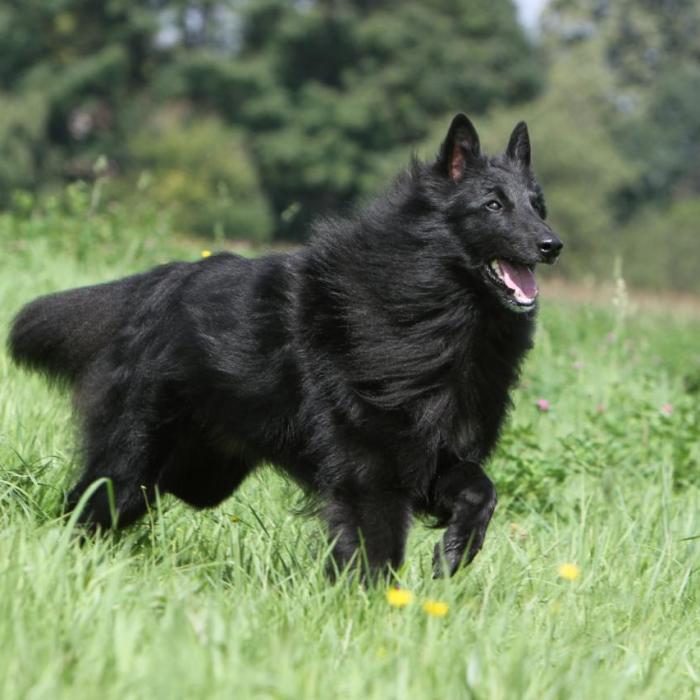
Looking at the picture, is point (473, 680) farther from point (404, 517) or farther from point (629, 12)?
point (629, 12)

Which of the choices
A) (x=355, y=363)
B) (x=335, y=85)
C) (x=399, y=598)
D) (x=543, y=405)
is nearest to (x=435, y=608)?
(x=399, y=598)

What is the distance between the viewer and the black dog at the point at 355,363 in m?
3.87

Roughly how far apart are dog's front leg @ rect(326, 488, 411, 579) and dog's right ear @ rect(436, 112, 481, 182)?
3.92 ft

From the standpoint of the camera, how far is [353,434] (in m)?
3.90

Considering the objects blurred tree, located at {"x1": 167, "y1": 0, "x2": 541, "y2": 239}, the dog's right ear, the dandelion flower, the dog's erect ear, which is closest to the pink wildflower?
the dandelion flower

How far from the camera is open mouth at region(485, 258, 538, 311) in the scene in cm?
398

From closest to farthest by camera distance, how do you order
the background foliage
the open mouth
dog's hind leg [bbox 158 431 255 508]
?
the open mouth → dog's hind leg [bbox 158 431 255 508] → the background foliage

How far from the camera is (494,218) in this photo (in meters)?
4.06

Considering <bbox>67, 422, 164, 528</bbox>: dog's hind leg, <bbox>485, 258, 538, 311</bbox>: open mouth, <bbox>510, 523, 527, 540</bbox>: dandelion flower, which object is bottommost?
<bbox>510, 523, 527, 540</bbox>: dandelion flower

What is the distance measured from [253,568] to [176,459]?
0.80 meters

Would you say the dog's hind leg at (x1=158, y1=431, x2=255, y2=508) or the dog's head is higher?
the dog's head

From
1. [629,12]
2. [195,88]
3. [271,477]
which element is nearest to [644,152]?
[629,12]

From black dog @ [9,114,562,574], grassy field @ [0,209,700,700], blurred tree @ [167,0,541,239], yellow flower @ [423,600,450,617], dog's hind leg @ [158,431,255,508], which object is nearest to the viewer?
grassy field @ [0,209,700,700]

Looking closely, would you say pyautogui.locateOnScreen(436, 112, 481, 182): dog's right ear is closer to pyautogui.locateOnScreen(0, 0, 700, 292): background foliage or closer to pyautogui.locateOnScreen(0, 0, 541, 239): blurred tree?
pyautogui.locateOnScreen(0, 0, 700, 292): background foliage
